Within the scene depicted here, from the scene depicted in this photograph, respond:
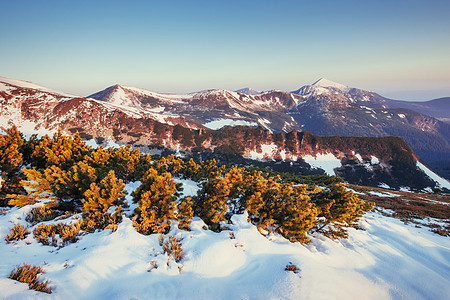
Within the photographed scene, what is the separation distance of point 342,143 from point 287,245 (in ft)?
437

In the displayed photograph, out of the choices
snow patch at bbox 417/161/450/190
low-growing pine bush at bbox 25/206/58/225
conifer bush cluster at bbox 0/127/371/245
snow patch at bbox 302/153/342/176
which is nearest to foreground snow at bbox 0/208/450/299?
low-growing pine bush at bbox 25/206/58/225

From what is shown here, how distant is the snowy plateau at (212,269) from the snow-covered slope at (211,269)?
0.03 meters

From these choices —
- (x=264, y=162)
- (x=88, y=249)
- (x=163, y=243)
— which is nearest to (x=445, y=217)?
(x=163, y=243)

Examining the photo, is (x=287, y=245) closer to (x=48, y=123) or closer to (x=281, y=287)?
(x=281, y=287)

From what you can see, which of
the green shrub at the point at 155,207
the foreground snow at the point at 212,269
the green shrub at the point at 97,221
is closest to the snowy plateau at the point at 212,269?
the foreground snow at the point at 212,269

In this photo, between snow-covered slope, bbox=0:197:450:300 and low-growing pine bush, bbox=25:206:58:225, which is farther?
low-growing pine bush, bbox=25:206:58:225

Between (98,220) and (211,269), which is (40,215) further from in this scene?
(211,269)

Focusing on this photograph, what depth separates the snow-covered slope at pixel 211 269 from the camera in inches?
208

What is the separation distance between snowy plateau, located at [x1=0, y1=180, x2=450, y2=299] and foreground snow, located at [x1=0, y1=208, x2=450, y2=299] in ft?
0.08

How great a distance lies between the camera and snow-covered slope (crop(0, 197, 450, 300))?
5.29 metres

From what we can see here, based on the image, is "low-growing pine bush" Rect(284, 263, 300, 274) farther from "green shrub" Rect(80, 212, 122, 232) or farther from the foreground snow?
"green shrub" Rect(80, 212, 122, 232)

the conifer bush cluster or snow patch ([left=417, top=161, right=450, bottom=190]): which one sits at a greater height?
the conifer bush cluster

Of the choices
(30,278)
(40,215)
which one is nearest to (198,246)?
(30,278)

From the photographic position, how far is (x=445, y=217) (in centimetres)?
1952
